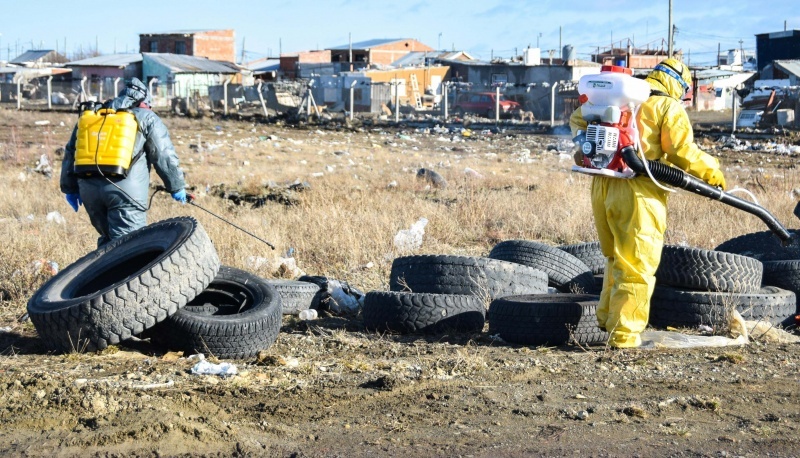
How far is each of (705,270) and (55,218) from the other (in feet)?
23.8

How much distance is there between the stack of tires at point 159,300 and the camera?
18.2ft

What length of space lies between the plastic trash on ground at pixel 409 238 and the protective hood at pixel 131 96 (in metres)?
3.31

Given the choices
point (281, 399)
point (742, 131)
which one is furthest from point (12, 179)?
point (742, 131)

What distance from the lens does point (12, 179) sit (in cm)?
1461

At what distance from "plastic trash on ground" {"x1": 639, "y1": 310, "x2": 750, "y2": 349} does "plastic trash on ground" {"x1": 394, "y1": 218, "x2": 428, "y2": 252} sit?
3.62 metres

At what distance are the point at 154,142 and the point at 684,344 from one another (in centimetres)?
389

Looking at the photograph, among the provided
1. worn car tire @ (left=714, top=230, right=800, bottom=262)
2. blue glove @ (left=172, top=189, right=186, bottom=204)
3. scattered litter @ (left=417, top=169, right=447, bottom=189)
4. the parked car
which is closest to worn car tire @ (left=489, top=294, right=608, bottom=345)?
blue glove @ (left=172, top=189, right=186, bottom=204)

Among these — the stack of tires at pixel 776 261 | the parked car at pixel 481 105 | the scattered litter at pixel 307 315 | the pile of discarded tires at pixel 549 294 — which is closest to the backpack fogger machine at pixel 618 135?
the pile of discarded tires at pixel 549 294

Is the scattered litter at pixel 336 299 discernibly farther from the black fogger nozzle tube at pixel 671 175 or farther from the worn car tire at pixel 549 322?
the black fogger nozzle tube at pixel 671 175

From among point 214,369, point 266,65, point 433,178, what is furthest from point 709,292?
point 266,65

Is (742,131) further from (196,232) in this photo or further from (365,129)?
(196,232)

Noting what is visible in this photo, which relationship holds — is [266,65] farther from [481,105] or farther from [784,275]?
[784,275]

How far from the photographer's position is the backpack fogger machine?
18.6 ft

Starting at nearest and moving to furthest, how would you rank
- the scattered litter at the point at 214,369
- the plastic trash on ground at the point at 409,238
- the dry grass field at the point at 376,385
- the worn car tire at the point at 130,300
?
the dry grass field at the point at 376,385
the scattered litter at the point at 214,369
the worn car tire at the point at 130,300
the plastic trash on ground at the point at 409,238
